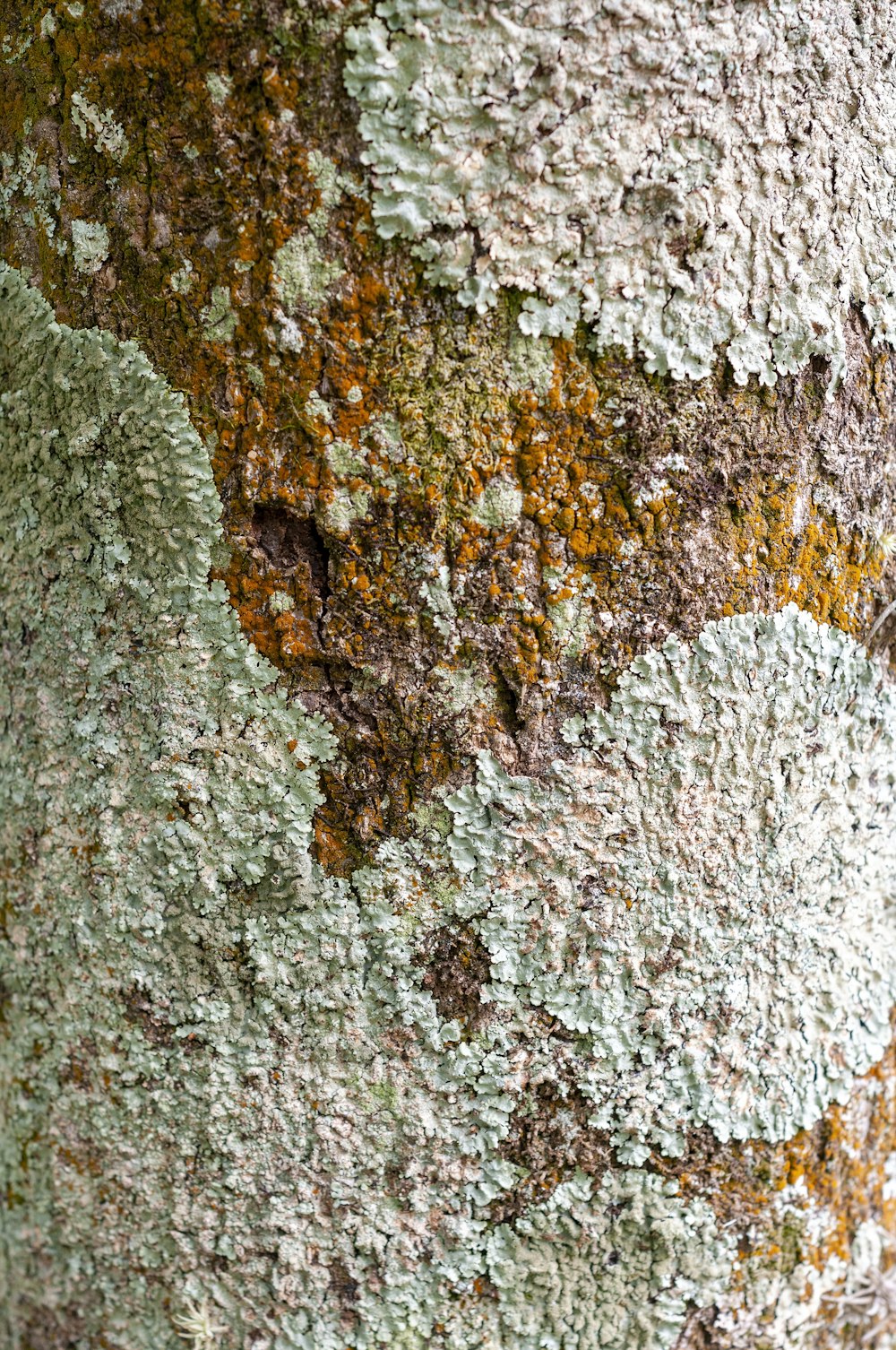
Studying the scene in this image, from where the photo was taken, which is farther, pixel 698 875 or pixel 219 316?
pixel 698 875

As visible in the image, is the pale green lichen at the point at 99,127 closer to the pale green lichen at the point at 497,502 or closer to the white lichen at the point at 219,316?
the white lichen at the point at 219,316

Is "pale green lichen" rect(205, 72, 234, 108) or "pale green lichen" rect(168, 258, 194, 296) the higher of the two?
"pale green lichen" rect(205, 72, 234, 108)

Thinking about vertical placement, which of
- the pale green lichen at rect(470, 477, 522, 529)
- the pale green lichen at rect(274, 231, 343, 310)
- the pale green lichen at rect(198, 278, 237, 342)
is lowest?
the pale green lichen at rect(470, 477, 522, 529)

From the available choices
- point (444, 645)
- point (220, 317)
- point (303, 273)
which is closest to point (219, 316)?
point (220, 317)

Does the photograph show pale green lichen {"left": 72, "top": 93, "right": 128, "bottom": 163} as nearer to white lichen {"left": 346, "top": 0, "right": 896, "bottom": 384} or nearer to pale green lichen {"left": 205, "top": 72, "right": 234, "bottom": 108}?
pale green lichen {"left": 205, "top": 72, "right": 234, "bottom": 108}

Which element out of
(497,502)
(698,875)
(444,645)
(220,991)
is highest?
(497,502)

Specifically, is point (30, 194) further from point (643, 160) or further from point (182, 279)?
point (643, 160)

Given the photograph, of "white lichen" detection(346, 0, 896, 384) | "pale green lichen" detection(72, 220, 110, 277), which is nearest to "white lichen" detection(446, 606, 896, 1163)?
"white lichen" detection(346, 0, 896, 384)

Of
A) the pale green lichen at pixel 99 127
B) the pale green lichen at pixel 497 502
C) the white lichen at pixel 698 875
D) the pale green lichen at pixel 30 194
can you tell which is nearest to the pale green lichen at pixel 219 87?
the pale green lichen at pixel 99 127
